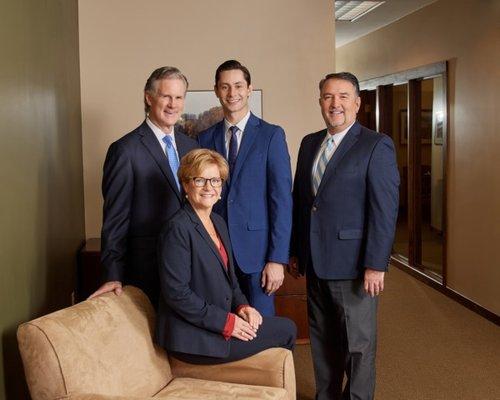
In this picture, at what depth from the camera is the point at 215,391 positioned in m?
2.30

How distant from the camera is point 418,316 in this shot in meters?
5.22

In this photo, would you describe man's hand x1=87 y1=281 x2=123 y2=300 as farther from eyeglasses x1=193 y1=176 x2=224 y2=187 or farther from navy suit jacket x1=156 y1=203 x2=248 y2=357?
eyeglasses x1=193 y1=176 x2=224 y2=187

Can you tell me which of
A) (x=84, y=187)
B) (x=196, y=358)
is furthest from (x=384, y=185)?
(x=84, y=187)

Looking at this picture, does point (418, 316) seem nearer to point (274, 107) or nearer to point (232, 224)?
point (274, 107)

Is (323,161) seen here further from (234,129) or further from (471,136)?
(471,136)

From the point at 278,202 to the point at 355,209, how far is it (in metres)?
0.36

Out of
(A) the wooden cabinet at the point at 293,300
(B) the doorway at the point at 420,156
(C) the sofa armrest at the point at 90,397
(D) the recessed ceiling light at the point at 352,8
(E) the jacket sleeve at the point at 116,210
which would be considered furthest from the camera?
(B) the doorway at the point at 420,156

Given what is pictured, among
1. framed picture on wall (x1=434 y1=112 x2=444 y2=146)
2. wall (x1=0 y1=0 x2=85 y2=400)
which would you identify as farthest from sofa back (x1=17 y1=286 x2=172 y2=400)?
framed picture on wall (x1=434 y1=112 x2=444 y2=146)

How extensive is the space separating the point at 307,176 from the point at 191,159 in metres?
0.84

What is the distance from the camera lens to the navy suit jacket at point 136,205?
8.51 ft

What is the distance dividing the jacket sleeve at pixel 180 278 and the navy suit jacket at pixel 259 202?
0.52 m

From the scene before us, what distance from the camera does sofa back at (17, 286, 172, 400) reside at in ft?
6.40

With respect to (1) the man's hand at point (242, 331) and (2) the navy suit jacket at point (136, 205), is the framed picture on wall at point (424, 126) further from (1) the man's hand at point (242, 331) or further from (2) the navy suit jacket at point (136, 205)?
(1) the man's hand at point (242, 331)

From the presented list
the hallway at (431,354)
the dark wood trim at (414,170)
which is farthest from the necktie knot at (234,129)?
the dark wood trim at (414,170)
